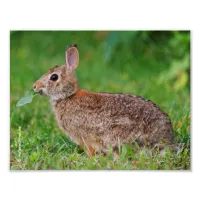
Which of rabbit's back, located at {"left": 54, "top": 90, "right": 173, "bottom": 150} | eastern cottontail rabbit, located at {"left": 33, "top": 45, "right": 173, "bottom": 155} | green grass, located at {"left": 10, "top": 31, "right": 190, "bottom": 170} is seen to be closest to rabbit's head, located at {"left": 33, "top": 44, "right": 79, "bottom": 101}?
eastern cottontail rabbit, located at {"left": 33, "top": 45, "right": 173, "bottom": 155}

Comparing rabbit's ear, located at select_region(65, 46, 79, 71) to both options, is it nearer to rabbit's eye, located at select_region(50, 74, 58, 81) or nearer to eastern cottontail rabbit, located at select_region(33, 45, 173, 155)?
eastern cottontail rabbit, located at select_region(33, 45, 173, 155)

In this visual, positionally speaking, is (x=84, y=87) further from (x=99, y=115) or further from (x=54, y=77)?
(x=99, y=115)

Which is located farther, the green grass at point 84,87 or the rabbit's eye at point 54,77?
the rabbit's eye at point 54,77

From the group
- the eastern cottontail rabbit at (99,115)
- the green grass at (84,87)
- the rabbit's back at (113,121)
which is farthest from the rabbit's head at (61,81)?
the green grass at (84,87)

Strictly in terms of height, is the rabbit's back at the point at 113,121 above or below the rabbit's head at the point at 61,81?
below

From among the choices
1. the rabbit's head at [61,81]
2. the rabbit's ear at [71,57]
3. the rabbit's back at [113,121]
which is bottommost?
the rabbit's back at [113,121]

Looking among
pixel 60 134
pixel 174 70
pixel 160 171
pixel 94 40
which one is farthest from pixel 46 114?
pixel 94 40

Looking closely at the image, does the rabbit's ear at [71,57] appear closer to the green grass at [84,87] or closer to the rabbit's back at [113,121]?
the rabbit's back at [113,121]
